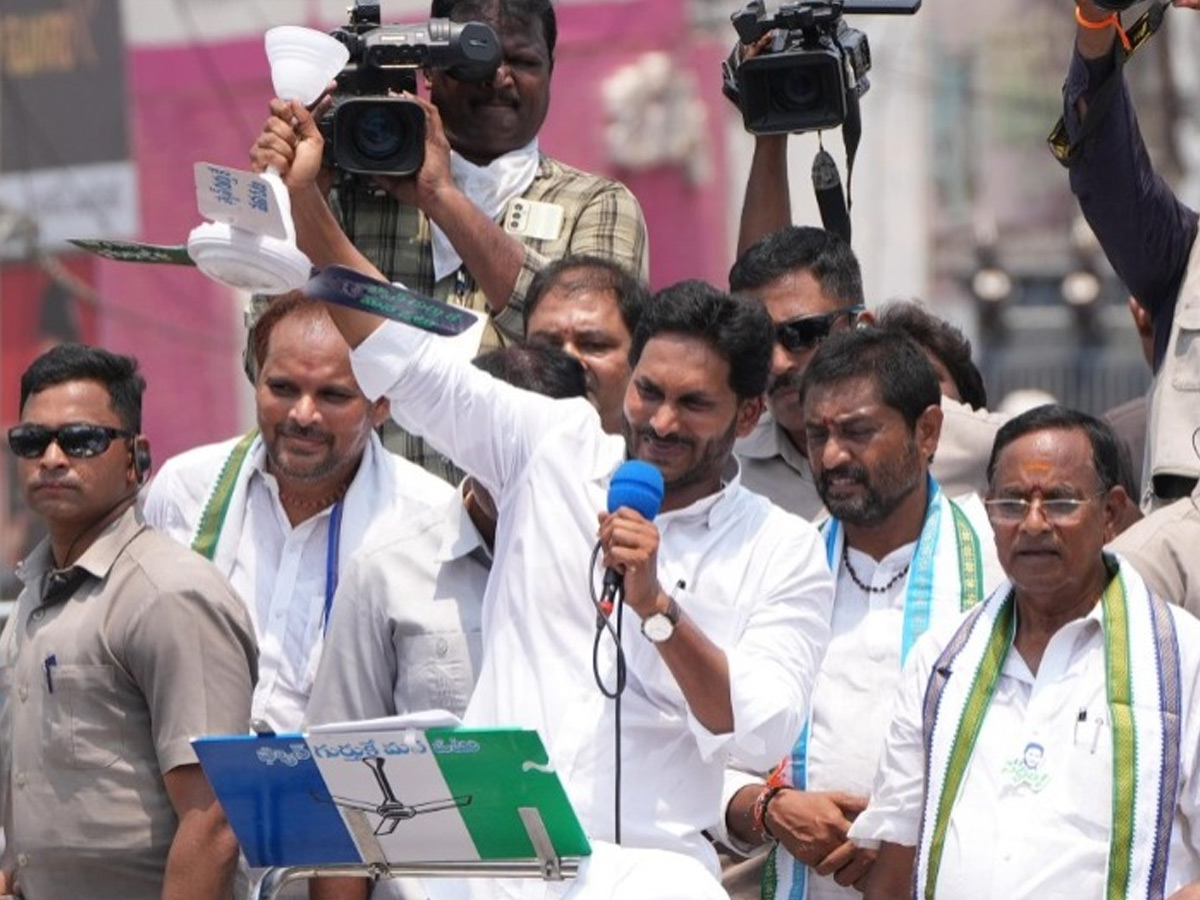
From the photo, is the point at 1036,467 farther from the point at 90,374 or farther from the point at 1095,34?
the point at 90,374

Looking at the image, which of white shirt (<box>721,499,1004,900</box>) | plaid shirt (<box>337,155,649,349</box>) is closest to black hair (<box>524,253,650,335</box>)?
plaid shirt (<box>337,155,649,349</box>)

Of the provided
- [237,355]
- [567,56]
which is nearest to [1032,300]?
[567,56]

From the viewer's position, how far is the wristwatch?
5.59 m

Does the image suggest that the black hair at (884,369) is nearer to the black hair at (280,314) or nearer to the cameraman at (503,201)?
the cameraman at (503,201)

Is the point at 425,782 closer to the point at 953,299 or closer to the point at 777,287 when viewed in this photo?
the point at 777,287

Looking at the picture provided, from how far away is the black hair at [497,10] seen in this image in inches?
289

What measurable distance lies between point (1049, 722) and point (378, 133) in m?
1.90

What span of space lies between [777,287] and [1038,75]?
67.0 feet

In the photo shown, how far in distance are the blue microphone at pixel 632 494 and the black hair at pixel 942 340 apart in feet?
6.59

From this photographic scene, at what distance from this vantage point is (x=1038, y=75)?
2712cm

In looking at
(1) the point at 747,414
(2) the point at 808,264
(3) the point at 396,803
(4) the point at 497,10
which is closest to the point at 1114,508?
(1) the point at 747,414

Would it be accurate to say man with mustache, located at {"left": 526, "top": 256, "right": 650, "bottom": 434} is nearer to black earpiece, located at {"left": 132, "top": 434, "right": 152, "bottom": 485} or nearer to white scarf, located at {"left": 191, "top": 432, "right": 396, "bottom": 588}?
white scarf, located at {"left": 191, "top": 432, "right": 396, "bottom": 588}

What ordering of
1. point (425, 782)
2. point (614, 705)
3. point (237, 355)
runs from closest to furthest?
1. point (425, 782)
2. point (614, 705)
3. point (237, 355)

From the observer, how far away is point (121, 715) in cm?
645
